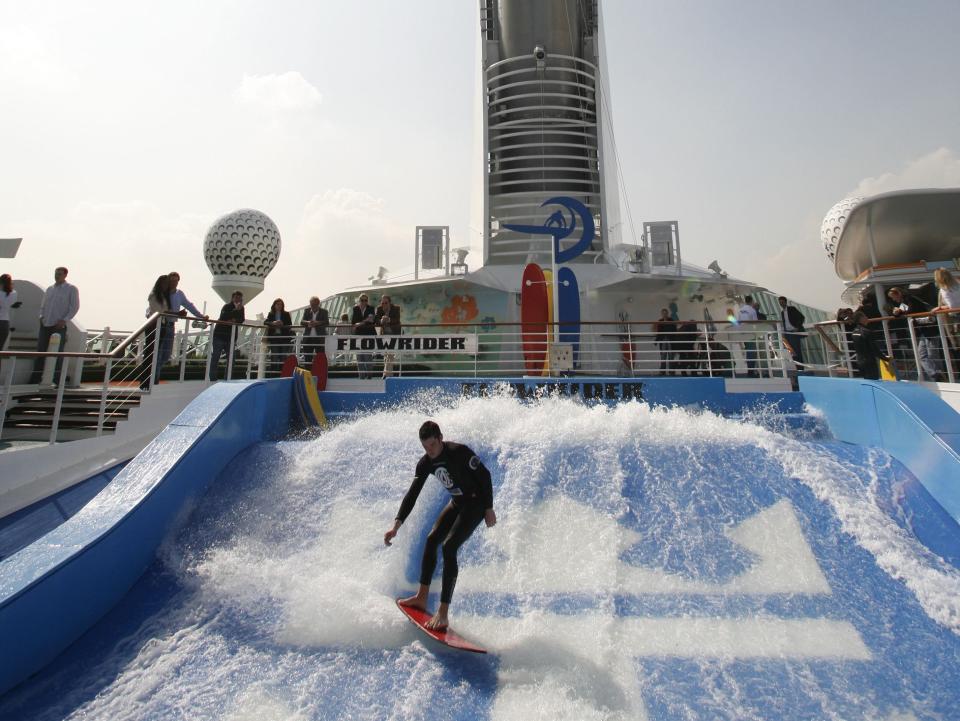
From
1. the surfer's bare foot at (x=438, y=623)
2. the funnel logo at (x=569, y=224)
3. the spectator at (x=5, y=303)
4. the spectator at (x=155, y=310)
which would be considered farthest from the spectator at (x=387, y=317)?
the surfer's bare foot at (x=438, y=623)

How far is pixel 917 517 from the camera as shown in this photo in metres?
4.02

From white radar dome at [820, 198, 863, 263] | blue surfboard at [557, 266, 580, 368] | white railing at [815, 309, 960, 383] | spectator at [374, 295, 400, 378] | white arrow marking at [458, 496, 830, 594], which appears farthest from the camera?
white radar dome at [820, 198, 863, 263]

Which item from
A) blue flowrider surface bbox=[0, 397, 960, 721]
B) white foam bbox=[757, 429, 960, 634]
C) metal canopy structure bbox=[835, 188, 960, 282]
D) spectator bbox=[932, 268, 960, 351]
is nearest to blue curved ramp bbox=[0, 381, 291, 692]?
blue flowrider surface bbox=[0, 397, 960, 721]

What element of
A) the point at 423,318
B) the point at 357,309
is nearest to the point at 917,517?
the point at 357,309

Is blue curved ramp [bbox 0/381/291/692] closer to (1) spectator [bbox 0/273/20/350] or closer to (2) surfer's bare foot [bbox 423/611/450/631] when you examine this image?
(2) surfer's bare foot [bbox 423/611/450/631]

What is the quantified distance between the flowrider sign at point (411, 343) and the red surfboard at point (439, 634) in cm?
585

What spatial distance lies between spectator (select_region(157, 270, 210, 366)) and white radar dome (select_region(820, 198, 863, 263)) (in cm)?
1789

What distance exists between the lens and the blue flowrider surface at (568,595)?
275 cm

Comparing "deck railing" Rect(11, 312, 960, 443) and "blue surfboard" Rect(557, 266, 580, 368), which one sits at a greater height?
"blue surfboard" Rect(557, 266, 580, 368)

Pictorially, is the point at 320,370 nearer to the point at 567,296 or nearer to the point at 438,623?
the point at 567,296

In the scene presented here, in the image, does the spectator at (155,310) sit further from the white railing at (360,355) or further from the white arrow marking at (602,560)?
the white arrow marking at (602,560)

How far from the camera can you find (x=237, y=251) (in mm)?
21547

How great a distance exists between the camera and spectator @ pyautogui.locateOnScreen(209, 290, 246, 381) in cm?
812

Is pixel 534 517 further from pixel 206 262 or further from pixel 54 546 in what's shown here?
pixel 206 262
